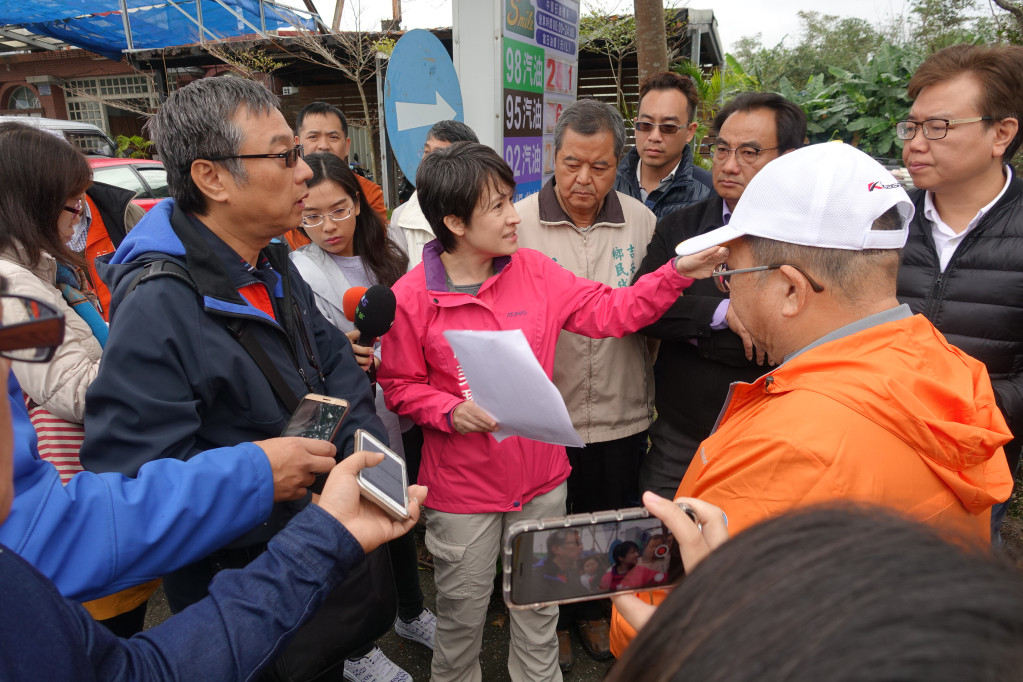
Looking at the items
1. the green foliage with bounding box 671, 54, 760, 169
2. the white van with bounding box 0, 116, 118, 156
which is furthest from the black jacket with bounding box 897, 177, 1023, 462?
the white van with bounding box 0, 116, 118, 156

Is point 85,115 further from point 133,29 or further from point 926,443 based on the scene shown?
point 926,443

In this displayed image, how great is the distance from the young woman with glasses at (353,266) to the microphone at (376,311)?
1.62 ft

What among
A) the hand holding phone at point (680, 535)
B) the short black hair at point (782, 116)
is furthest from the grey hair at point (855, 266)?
the short black hair at point (782, 116)

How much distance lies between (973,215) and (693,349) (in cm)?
117

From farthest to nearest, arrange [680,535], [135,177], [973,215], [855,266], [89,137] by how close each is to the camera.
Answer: [89,137]
[135,177]
[973,215]
[855,266]
[680,535]

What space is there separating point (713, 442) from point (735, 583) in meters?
0.90

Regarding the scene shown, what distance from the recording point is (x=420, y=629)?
9.27 ft

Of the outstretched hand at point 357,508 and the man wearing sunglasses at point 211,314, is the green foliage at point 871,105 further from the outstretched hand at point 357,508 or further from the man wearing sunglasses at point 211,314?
the outstretched hand at point 357,508

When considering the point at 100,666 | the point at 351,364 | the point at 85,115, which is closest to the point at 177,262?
the point at 351,364

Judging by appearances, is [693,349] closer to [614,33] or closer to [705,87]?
[705,87]

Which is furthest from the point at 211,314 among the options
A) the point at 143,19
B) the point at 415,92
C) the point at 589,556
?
the point at 143,19

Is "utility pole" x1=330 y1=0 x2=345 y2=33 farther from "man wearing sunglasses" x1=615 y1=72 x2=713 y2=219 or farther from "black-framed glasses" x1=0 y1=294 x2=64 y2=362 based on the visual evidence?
"black-framed glasses" x1=0 y1=294 x2=64 y2=362

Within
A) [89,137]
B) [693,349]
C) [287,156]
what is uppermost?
[89,137]

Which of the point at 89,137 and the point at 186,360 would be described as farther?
the point at 89,137
